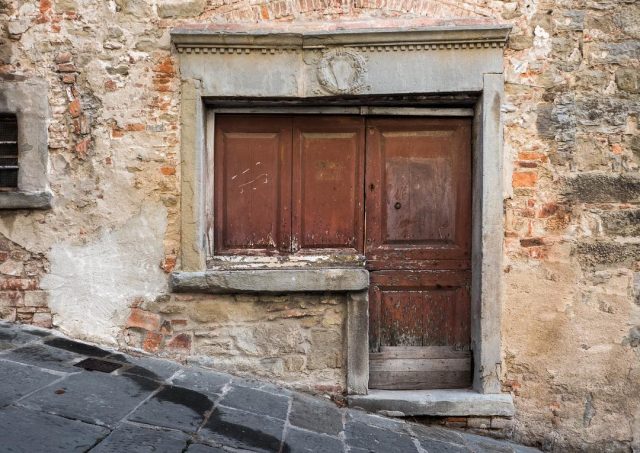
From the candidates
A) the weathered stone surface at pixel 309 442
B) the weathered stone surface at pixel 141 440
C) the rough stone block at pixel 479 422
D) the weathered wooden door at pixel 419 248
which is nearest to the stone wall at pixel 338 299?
the rough stone block at pixel 479 422

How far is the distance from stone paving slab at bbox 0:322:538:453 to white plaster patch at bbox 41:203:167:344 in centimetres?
16

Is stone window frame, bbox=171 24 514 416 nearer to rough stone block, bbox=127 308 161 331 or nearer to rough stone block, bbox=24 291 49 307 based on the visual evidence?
rough stone block, bbox=127 308 161 331

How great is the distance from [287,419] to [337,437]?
1.05 feet

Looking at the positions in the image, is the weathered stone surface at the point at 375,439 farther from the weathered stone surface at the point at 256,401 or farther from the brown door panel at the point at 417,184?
the brown door panel at the point at 417,184

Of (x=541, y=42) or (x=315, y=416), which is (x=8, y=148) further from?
(x=541, y=42)

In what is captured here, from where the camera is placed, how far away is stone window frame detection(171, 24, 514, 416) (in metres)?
3.37

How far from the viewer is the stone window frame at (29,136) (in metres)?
3.42

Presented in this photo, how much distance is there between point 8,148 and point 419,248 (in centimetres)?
304

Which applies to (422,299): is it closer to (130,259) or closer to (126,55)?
(130,259)

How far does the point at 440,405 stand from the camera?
3.40 metres

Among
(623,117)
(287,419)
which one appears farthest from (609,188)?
(287,419)

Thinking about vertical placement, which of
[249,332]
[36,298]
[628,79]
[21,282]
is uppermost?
[628,79]

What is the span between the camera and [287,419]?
301 cm

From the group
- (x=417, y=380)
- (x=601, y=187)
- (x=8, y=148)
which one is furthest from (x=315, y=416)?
(x=8, y=148)
